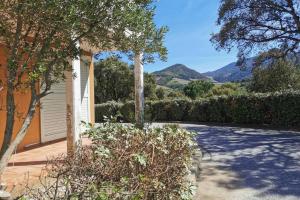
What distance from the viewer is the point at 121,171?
3260 millimetres

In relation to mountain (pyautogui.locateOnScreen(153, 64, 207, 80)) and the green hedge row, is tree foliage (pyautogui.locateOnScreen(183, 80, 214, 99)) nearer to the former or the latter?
the green hedge row

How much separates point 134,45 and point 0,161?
2158 mm

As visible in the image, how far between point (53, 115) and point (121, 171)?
970 cm

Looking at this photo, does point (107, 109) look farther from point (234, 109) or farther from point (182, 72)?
point (182, 72)

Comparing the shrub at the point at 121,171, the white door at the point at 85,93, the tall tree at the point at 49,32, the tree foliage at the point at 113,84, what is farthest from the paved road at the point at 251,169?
the tree foliage at the point at 113,84

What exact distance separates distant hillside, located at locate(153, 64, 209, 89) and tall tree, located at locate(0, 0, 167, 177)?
266ft

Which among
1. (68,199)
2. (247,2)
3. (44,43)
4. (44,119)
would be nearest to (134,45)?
(44,43)

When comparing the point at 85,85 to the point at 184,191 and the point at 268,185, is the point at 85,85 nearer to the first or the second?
the point at 268,185

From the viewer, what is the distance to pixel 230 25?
17609mm

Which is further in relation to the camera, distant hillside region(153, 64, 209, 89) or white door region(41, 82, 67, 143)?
distant hillside region(153, 64, 209, 89)

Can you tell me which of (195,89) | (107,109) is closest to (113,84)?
(195,89)

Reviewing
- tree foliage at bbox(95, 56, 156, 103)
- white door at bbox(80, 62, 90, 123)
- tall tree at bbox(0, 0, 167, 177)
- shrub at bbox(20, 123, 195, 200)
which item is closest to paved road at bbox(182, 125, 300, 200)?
shrub at bbox(20, 123, 195, 200)

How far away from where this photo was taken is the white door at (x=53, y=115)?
11980 millimetres

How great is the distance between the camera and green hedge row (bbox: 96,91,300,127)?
1766cm
